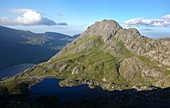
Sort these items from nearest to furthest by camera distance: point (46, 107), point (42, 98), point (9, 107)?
1. point (9, 107)
2. point (46, 107)
3. point (42, 98)

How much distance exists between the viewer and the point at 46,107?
182875 mm

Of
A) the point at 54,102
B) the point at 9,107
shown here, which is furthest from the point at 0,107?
the point at 54,102

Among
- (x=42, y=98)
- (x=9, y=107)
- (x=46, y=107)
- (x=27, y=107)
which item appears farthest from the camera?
(x=42, y=98)

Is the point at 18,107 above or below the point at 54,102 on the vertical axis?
above

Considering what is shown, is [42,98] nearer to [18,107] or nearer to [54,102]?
[54,102]

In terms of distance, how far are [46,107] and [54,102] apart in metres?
13.9

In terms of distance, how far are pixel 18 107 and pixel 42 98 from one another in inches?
2303

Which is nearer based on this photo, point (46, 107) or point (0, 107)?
point (0, 107)

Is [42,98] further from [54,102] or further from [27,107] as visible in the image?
[27,107]

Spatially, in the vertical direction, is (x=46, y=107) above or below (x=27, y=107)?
below

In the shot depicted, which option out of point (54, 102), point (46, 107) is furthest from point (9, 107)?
point (54, 102)

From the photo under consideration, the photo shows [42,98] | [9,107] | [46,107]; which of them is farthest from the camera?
[42,98]

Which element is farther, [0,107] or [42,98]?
[42,98]

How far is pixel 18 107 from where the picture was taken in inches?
5423
